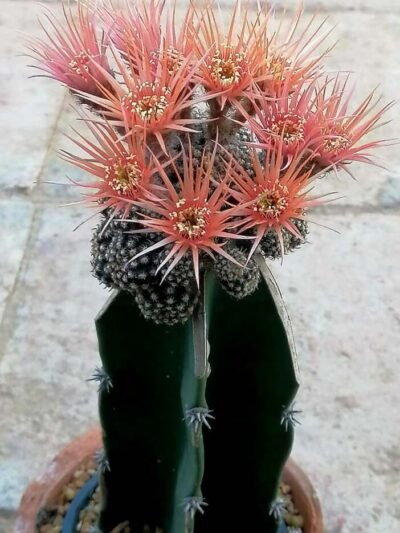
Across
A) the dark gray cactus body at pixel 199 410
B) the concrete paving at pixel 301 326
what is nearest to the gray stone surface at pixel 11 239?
the concrete paving at pixel 301 326

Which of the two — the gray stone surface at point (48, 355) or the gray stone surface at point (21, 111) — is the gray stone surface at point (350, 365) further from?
the gray stone surface at point (21, 111)

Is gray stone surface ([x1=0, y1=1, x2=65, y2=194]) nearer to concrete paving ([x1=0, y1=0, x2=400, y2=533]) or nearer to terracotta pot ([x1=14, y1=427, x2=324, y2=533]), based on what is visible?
concrete paving ([x1=0, y1=0, x2=400, y2=533])

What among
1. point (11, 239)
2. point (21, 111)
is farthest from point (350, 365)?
point (21, 111)

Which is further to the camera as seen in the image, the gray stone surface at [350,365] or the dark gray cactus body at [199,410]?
the gray stone surface at [350,365]

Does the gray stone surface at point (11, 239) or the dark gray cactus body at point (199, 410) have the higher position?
the dark gray cactus body at point (199, 410)

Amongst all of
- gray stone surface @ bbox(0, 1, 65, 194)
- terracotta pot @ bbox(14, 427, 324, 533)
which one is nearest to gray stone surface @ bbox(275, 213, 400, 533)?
terracotta pot @ bbox(14, 427, 324, 533)

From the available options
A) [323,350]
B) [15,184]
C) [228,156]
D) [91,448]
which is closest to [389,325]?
[323,350]
